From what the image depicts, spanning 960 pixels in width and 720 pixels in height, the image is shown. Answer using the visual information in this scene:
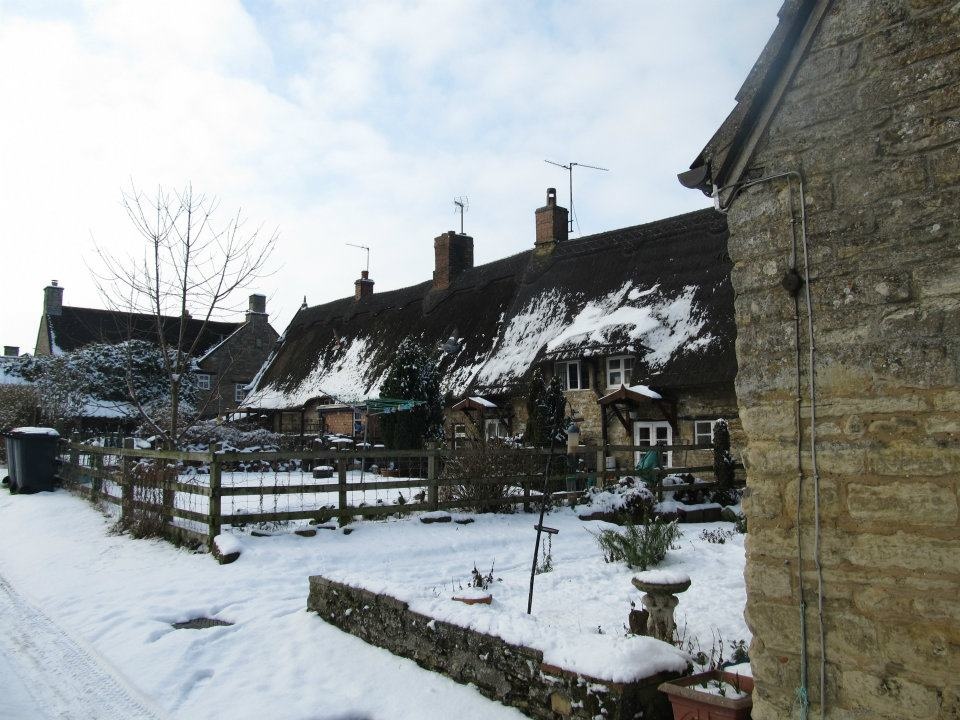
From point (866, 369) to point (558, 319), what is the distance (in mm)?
19242

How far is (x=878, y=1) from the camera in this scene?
3.87 metres

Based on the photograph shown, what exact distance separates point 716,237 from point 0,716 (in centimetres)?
1955

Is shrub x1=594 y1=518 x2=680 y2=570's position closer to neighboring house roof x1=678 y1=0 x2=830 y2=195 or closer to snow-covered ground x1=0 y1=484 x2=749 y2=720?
snow-covered ground x1=0 y1=484 x2=749 y2=720

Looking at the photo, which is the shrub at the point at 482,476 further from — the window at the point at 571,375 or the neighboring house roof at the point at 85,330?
the neighboring house roof at the point at 85,330

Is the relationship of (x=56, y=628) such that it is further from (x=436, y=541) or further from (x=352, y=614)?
(x=436, y=541)

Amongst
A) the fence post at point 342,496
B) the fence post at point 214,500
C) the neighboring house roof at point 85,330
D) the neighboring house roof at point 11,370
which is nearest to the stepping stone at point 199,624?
the fence post at point 214,500

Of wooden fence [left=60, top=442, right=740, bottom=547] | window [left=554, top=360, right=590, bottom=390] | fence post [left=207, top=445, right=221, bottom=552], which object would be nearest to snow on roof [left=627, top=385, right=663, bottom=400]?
wooden fence [left=60, top=442, right=740, bottom=547]

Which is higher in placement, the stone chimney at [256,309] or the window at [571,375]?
the stone chimney at [256,309]

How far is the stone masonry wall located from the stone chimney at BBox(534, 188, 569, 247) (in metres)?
22.8

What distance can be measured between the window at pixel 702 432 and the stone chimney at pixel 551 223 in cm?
1049

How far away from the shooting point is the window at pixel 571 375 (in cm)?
2094

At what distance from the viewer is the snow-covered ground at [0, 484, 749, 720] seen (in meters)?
5.18

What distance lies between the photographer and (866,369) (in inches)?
146

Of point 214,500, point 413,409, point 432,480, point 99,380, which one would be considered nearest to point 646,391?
point 413,409
